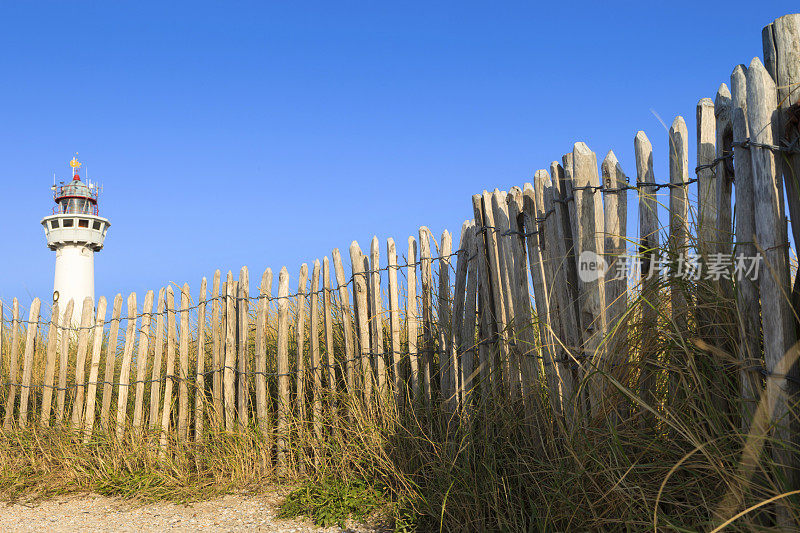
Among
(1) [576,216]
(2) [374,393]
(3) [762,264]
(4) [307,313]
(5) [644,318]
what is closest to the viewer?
(3) [762,264]

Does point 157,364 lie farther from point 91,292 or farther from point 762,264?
point 91,292

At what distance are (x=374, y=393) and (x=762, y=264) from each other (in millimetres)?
3109

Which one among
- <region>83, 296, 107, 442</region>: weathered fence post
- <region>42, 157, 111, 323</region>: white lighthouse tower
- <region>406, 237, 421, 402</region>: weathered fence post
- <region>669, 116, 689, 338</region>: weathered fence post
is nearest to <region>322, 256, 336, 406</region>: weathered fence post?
<region>406, 237, 421, 402</region>: weathered fence post

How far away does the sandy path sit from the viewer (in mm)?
4277

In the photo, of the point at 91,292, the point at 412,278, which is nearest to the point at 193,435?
the point at 412,278

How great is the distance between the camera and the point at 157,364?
5980 mm

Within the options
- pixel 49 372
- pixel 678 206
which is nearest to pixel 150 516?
pixel 49 372

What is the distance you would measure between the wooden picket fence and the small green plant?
21.6 inches

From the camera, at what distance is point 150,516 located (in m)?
4.68

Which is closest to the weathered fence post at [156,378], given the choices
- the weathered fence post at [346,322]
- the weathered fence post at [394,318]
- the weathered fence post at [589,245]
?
the weathered fence post at [346,322]

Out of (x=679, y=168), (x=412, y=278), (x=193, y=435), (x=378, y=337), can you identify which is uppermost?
(x=679, y=168)

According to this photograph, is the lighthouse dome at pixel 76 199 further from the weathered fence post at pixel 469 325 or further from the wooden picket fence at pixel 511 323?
the weathered fence post at pixel 469 325

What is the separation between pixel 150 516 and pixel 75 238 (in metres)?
17.4

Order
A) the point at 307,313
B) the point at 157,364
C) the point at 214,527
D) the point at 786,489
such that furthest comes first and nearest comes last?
the point at 157,364
the point at 307,313
the point at 214,527
the point at 786,489
